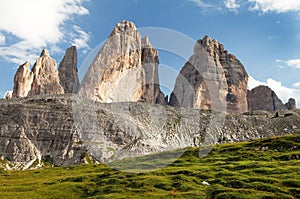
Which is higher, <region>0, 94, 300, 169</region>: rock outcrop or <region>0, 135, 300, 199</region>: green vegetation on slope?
<region>0, 94, 300, 169</region>: rock outcrop

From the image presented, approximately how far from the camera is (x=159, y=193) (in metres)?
47.4

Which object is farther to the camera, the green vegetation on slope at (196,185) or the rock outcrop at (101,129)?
the rock outcrop at (101,129)

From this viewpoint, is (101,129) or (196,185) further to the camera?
(101,129)

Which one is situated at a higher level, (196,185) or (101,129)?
(101,129)

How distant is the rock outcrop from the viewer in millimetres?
150125

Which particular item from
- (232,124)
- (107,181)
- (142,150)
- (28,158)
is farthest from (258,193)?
(232,124)

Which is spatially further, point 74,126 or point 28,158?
point 74,126

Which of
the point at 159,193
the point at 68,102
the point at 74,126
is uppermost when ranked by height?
the point at 68,102

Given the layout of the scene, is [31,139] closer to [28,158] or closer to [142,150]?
[28,158]

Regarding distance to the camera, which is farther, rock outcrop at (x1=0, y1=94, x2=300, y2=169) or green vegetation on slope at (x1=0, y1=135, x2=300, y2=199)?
rock outcrop at (x1=0, y1=94, x2=300, y2=169)

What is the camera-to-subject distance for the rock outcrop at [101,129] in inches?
5910

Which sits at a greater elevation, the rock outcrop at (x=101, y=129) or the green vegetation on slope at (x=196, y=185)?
the rock outcrop at (x=101, y=129)

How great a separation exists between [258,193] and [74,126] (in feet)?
437

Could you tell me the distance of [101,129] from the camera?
578ft
